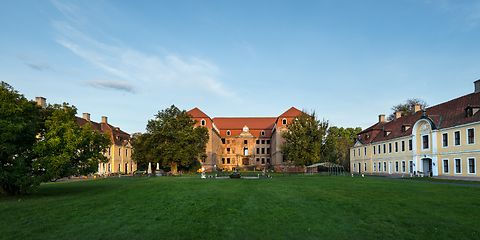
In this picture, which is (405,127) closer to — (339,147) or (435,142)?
(435,142)

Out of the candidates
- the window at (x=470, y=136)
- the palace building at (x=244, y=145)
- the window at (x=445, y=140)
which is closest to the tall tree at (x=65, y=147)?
the window at (x=470, y=136)

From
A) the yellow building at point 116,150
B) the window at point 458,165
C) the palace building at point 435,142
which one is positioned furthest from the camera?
the yellow building at point 116,150

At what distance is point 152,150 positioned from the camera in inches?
2295

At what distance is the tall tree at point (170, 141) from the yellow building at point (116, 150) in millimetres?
4488

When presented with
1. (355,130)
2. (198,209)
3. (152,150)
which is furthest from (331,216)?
(355,130)

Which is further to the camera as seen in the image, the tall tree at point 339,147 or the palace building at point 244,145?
the palace building at point 244,145

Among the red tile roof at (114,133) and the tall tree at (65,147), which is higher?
the red tile roof at (114,133)

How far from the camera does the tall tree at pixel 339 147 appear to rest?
223ft

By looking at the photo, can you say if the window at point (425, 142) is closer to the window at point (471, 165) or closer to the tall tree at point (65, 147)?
the window at point (471, 165)

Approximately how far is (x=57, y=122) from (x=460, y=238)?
20585 mm

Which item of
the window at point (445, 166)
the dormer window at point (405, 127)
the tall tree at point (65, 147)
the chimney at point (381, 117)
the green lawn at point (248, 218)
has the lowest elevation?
the green lawn at point (248, 218)

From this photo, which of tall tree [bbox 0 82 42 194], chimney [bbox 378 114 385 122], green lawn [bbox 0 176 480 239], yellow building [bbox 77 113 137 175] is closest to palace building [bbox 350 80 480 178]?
chimney [bbox 378 114 385 122]

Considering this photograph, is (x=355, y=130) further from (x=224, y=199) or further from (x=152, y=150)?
(x=224, y=199)

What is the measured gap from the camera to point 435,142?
129 ft
